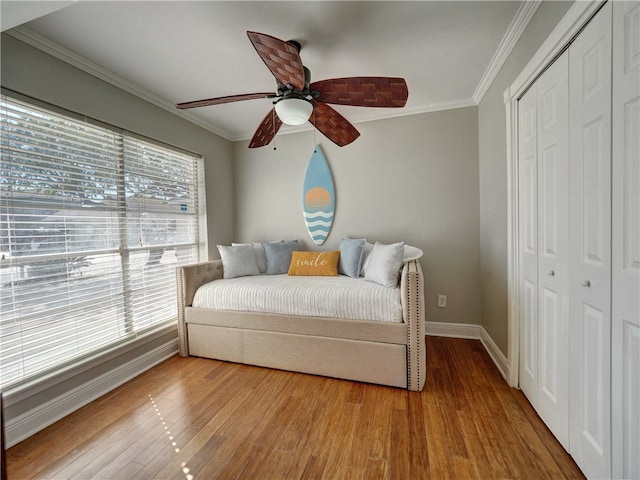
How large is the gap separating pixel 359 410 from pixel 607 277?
145 cm

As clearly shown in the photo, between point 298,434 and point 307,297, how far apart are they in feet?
3.03

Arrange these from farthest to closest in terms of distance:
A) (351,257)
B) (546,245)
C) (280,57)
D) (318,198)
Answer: (318,198) → (351,257) → (546,245) → (280,57)

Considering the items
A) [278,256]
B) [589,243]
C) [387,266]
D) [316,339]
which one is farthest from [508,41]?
[278,256]

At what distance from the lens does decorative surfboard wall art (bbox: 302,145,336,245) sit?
124 inches

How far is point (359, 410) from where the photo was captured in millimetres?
1697

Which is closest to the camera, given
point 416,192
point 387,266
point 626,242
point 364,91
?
point 626,242

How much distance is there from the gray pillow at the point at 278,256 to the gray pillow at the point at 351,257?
0.63 m

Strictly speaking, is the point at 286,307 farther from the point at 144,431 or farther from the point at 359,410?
the point at 144,431

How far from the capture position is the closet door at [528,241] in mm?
1604

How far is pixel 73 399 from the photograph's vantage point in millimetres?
1773

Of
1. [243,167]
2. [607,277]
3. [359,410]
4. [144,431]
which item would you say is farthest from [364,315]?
[243,167]

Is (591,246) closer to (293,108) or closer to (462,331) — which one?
(293,108)

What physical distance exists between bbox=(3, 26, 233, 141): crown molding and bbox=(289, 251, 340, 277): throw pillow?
6.40 ft

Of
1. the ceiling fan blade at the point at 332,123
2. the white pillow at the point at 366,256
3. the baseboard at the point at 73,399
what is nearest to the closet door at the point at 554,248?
the ceiling fan blade at the point at 332,123
